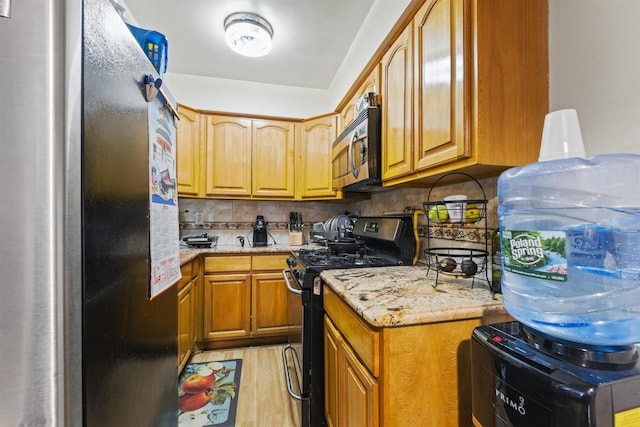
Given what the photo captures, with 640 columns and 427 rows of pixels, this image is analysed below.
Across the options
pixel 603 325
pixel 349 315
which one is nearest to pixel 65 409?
pixel 349 315

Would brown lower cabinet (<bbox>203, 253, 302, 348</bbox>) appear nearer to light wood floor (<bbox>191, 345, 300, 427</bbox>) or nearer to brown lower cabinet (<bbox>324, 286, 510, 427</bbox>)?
light wood floor (<bbox>191, 345, 300, 427</bbox>)

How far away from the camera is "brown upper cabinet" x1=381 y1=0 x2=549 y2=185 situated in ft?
3.23

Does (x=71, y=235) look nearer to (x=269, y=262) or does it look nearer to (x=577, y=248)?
(x=577, y=248)

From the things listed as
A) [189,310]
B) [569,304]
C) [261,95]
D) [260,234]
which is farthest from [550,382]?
[261,95]

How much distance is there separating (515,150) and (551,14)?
1.85 ft

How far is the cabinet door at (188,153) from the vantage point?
2508 mm

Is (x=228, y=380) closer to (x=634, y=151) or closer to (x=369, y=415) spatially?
(x=369, y=415)

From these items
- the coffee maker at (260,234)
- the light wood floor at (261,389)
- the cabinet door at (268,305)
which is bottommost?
the light wood floor at (261,389)

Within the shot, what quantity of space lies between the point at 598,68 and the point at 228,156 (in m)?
2.61

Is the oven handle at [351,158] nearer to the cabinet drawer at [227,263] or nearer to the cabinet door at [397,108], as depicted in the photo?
the cabinet door at [397,108]

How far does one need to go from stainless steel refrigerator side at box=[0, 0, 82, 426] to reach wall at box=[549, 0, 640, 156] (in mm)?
1390

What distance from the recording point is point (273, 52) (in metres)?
2.40

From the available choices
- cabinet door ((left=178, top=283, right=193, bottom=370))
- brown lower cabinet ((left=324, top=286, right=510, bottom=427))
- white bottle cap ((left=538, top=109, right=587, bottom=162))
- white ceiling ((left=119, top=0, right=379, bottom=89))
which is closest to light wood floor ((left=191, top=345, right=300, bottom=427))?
cabinet door ((left=178, top=283, right=193, bottom=370))

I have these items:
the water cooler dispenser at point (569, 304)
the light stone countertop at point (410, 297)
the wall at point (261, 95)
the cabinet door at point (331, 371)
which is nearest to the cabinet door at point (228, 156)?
the wall at point (261, 95)
